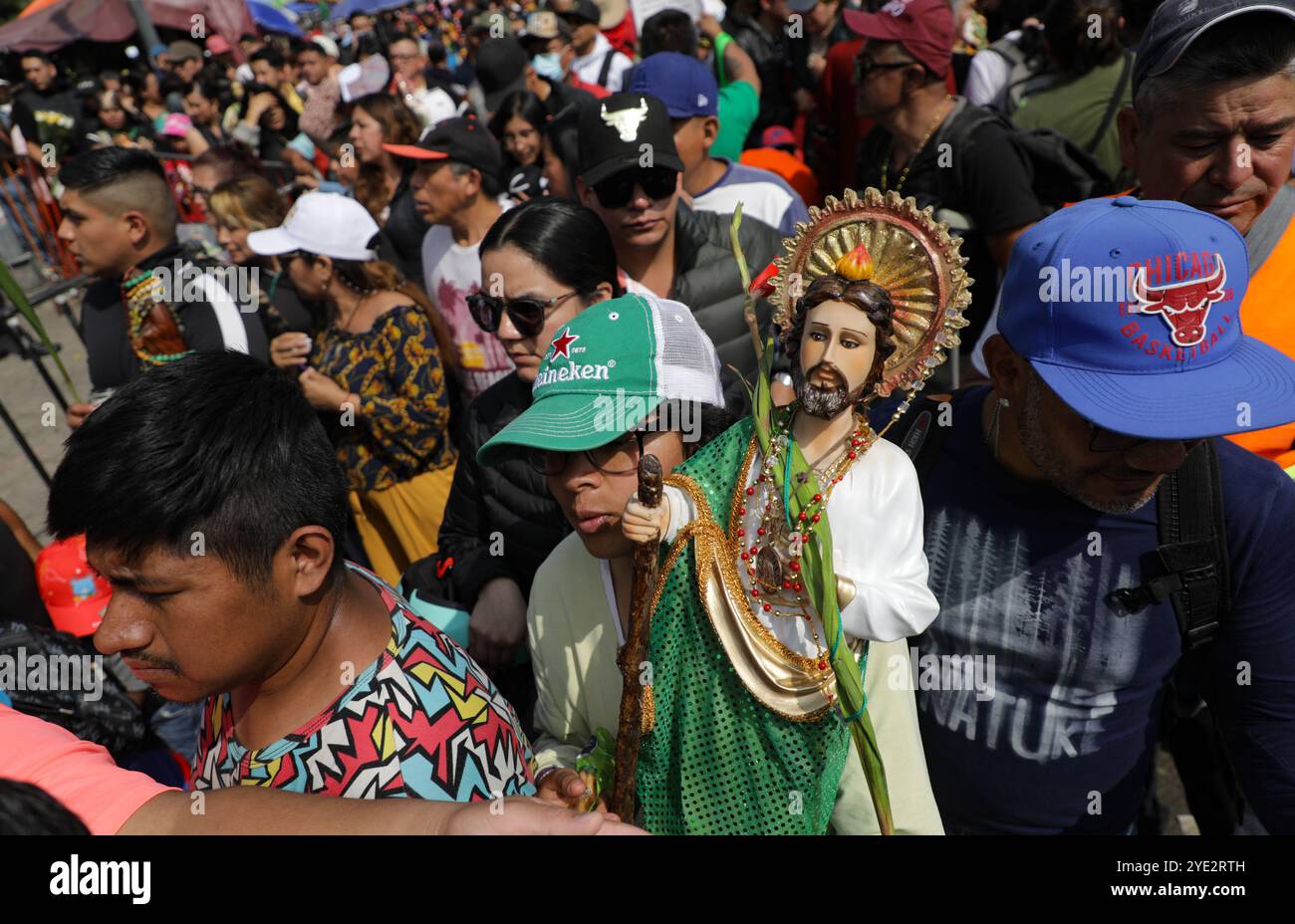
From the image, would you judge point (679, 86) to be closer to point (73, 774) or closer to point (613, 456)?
point (613, 456)

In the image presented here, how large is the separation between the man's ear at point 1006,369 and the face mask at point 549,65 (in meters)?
6.36

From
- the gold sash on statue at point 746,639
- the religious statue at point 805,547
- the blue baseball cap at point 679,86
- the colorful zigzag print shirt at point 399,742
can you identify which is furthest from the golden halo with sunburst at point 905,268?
→ the blue baseball cap at point 679,86

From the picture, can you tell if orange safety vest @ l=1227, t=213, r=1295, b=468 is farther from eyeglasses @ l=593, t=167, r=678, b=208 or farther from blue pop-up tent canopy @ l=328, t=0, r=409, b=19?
blue pop-up tent canopy @ l=328, t=0, r=409, b=19

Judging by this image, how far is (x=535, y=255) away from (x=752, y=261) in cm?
108

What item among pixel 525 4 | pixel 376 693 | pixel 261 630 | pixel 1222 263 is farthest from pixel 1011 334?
pixel 525 4

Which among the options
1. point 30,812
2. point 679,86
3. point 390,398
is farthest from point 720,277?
point 30,812

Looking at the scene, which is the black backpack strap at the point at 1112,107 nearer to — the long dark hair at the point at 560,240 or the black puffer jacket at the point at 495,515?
the long dark hair at the point at 560,240

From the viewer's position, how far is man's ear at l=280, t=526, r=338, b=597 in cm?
159

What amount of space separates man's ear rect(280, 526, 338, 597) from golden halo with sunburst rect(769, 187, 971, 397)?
0.92m

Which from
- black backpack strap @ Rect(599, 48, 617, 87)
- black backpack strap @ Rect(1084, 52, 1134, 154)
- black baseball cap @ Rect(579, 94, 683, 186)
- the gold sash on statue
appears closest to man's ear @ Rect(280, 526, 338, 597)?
the gold sash on statue

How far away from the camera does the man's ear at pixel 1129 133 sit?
2.20m

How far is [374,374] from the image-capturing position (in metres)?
3.80

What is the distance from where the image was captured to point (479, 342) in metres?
4.05
